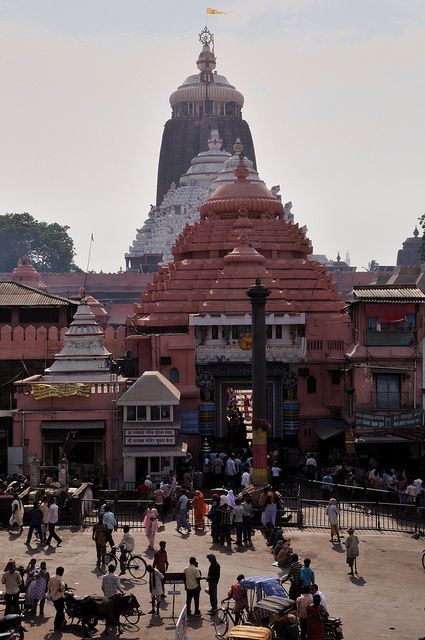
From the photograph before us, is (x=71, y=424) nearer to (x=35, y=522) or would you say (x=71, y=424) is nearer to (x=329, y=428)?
(x=35, y=522)

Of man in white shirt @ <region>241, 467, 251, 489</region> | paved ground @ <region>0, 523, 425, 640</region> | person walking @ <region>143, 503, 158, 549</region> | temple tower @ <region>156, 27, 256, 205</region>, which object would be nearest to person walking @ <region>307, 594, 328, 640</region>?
paved ground @ <region>0, 523, 425, 640</region>

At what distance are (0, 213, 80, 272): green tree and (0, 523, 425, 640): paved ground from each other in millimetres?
114721

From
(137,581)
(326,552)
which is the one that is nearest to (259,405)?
(326,552)

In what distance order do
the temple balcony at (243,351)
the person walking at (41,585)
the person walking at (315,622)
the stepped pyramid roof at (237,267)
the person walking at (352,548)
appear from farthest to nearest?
1. the stepped pyramid roof at (237,267)
2. the temple balcony at (243,351)
3. the person walking at (352,548)
4. the person walking at (41,585)
5. the person walking at (315,622)

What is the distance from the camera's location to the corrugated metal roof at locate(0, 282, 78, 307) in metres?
44.2

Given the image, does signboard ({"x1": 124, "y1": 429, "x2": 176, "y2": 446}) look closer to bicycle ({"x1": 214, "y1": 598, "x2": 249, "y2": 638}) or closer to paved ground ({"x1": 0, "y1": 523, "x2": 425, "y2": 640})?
paved ground ({"x1": 0, "y1": 523, "x2": 425, "y2": 640})

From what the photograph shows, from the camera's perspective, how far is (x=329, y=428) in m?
40.7

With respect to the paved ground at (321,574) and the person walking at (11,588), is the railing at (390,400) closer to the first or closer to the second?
the paved ground at (321,574)

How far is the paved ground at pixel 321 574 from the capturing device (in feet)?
67.7

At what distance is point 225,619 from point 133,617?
167 centimetres

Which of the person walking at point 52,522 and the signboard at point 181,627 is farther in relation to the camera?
the person walking at point 52,522

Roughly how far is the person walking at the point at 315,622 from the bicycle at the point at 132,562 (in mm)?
5833

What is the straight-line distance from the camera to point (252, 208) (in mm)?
53688

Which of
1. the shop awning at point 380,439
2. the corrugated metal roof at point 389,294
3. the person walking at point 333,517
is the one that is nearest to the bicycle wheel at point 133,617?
the person walking at point 333,517
